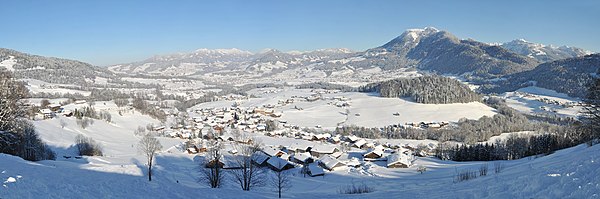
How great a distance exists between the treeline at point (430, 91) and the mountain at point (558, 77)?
168ft

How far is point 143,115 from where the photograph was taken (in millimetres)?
99062

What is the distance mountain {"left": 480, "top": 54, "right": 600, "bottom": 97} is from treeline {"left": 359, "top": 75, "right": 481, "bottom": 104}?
51296mm

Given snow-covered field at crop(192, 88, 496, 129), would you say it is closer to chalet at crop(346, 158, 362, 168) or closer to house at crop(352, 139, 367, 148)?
house at crop(352, 139, 367, 148)

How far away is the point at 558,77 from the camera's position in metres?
164

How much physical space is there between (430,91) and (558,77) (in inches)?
3212

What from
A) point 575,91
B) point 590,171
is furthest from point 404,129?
point 575,91

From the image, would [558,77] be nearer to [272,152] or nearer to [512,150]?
[512,150]

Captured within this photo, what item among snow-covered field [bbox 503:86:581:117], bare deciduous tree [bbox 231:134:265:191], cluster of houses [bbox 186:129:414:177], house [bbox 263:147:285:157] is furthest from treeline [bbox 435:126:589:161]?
snow-covered field [bbox 503:86:581:117]

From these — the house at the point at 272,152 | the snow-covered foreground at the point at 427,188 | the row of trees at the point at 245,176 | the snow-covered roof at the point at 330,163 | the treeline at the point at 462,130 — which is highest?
the snow-covered foreground at the point at 427,188

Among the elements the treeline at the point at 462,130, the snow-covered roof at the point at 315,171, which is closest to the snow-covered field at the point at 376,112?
the treeline at the point at 462,130

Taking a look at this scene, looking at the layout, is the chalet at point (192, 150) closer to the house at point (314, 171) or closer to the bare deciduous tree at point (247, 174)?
the bare deciduous tree at point (247, 174)

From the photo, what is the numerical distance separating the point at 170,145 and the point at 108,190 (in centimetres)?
4876

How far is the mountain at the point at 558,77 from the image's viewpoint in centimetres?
15225

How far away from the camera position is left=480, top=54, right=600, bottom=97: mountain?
15225 cm
